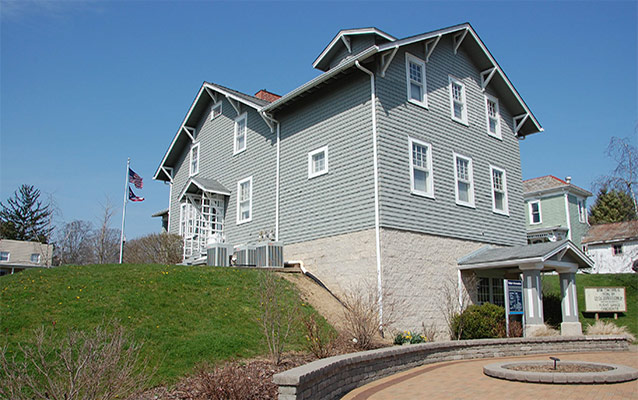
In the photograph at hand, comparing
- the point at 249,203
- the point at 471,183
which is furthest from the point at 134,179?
the point at 471,183

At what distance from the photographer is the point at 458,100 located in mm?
19719

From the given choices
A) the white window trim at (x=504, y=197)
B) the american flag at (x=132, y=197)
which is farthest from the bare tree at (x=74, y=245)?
the white window trim at (x=504, y=197)

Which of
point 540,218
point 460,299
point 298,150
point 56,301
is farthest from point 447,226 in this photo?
point 540,218

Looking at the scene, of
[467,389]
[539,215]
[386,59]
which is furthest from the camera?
[539,215]

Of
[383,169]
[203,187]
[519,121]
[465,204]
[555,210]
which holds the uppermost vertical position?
[519,121]

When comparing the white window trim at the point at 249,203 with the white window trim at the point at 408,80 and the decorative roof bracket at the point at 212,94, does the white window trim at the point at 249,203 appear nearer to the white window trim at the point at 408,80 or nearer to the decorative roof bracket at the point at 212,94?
the decorative roof bracket at the point at 212,94

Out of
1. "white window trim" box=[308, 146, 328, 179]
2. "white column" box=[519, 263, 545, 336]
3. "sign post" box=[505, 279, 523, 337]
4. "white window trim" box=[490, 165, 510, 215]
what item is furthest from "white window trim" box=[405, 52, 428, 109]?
"sign post" box=[505, 279, 523, 337]

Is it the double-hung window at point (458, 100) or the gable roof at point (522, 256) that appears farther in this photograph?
the double-hung window at point (458, 100)

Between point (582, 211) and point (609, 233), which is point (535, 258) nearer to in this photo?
point (609, 233)

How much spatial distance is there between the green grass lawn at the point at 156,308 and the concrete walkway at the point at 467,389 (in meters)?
2.77

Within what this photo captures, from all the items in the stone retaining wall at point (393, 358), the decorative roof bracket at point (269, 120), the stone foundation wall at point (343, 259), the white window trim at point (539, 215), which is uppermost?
the decorative roof bracket at point (269, 120)

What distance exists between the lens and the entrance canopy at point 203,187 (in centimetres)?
2172

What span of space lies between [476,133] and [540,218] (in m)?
18.0

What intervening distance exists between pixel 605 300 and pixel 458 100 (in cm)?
1027
